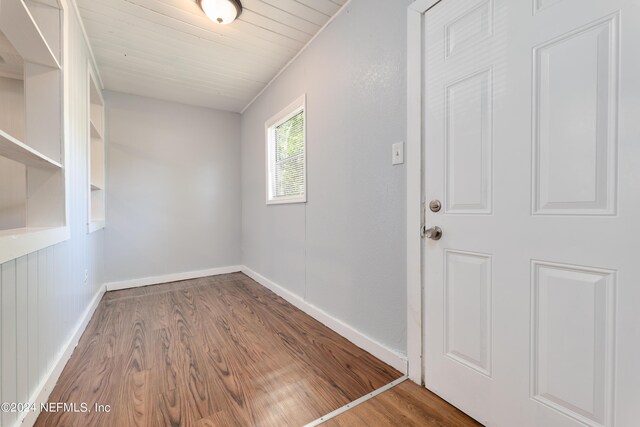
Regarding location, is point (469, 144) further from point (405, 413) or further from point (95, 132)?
point (95, 132)

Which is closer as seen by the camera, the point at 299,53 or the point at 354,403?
the point at 354,403

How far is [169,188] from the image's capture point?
11.5 ft

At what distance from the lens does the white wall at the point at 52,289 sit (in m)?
1.02

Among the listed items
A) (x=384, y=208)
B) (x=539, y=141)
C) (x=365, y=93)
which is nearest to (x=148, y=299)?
(x=384, y=208)

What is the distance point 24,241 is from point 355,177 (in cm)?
170

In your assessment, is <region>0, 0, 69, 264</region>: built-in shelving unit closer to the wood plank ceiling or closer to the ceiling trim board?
the wood plank ceiling

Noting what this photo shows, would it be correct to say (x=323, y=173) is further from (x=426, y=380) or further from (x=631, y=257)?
(x=631, y=257)

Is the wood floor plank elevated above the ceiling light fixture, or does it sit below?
below

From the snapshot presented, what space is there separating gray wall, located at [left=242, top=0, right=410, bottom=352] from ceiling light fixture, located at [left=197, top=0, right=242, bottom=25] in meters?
0.67

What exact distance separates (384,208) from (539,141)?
2.66ft

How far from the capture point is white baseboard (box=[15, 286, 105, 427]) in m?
1.13

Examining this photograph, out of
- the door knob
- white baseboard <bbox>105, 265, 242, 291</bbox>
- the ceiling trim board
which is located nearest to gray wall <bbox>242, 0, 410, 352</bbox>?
the ceiling trim board

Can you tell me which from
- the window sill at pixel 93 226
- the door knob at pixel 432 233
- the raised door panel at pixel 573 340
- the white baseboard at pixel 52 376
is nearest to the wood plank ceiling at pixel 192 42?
the window sill at pixel 93 226

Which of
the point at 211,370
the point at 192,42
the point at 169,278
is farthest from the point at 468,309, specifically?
the point at 169,278
